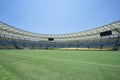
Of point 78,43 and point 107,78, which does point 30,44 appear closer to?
point 78,43

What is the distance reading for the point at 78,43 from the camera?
52.7 meters

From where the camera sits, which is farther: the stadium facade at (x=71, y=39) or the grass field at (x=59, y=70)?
the stadium facade at (x=71, y=39)

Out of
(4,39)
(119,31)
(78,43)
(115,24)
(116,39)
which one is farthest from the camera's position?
(78,43)

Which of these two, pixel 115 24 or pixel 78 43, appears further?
pixel 78 43

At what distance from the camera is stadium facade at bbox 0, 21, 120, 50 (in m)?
35.5

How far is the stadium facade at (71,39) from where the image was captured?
3546cm

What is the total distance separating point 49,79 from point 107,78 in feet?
5.65

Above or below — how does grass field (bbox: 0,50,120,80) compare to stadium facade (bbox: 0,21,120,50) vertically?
below

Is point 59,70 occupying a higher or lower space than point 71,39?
lower

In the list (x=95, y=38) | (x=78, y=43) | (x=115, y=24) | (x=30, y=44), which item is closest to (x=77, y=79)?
(x=115, y=24)

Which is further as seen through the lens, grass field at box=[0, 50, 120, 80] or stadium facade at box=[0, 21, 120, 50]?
stadium facade at box=[0, 21, 120, 50]

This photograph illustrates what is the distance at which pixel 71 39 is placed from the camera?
54969mm

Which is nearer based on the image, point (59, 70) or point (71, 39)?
point (59, 70)

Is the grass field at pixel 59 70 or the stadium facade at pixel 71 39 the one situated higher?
the stadium facade at pixel 71 39
